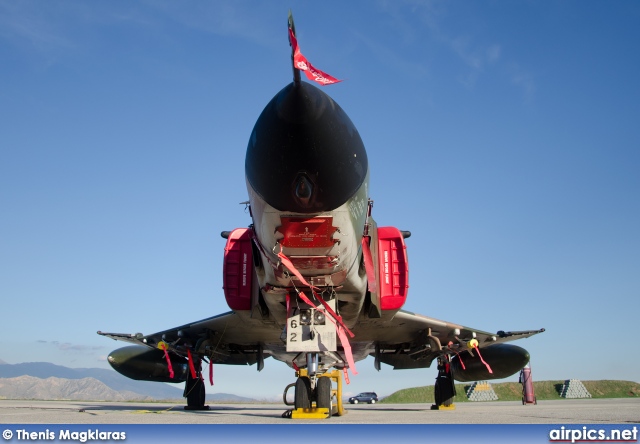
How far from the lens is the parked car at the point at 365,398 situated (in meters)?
27.7

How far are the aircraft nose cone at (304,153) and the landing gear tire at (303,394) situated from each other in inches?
109

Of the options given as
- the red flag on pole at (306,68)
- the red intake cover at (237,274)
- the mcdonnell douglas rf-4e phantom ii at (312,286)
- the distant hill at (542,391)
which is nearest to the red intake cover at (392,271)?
the mcdonnell douglas rf-4e phantom ii at (312,286)

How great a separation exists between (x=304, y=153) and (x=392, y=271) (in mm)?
4178

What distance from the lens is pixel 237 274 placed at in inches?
339

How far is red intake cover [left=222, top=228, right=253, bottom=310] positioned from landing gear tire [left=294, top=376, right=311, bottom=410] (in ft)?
6.56

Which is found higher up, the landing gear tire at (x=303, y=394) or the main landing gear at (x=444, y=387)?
the landing gear tire at (x=303, y=394)

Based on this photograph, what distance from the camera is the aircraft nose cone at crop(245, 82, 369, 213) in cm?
460

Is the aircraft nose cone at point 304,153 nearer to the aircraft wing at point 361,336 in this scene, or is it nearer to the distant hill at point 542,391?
the aircraft wing at point 361,336

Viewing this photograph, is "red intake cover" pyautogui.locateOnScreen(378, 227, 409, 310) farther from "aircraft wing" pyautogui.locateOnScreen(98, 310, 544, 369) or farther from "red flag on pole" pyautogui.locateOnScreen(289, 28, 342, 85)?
"red flag on pole" pyautogui.locateOnScreen(289, 28, 342, 85)

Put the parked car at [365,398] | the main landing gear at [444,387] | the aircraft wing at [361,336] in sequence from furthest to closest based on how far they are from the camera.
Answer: the parked car at [365,398] < the main landing gear at [444,387] < the aircraft wing at [361,336]

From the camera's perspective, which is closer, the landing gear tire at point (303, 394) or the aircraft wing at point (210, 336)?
the landing gear tire at point (303, 394)

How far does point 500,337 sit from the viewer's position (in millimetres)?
11234

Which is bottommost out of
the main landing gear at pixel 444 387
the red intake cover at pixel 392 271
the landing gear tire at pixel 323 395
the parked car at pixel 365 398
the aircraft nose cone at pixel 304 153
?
the parked car at pixel 365 398

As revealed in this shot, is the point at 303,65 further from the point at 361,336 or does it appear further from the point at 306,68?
the point at 361,336
